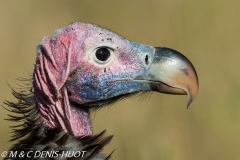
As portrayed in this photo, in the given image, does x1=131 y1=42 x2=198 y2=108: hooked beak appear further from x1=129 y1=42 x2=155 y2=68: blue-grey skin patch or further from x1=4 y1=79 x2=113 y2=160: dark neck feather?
x1=4 y1=79 x2=113 y2=160: dark neck feather

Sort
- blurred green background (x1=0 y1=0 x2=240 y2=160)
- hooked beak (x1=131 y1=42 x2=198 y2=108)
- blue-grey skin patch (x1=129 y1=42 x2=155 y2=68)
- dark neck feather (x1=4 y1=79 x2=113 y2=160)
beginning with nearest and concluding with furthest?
1. dark neck feather (x1=4 y1=79 x2=113 y2=160)
2. hooked beak (x1=131 y1=42 x2=198 y2=108)
3. blue-grey skin patch (x1=129 y1=42 x2=155 y2=68)
4. blurred green background (x1=0 y1=0 x2=240 y2=160)

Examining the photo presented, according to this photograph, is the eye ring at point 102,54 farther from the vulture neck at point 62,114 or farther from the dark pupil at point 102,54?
the vulture neck at point 62,114

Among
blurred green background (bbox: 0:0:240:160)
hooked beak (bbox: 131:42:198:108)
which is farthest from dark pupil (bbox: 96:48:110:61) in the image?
blurred green background (bbox: 0:0:240:160)

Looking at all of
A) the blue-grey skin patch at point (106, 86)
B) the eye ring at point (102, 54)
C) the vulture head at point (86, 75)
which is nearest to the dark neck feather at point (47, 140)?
the vulture head at point (86, 75)

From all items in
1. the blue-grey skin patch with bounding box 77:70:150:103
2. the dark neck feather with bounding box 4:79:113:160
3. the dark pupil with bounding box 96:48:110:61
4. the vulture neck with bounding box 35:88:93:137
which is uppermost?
the dark pupil with bounding box 96:48:110:61

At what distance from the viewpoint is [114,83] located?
522 cm

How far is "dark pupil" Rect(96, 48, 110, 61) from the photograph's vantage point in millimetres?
5133

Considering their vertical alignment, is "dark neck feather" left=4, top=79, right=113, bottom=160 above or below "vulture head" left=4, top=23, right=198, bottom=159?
below

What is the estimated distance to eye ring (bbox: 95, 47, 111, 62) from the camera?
16.8 feet

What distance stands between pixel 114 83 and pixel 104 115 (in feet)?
12.2

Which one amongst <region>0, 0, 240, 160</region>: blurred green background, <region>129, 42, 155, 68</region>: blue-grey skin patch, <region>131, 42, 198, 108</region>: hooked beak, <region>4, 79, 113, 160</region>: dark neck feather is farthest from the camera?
<region>0, 0, 240, 160</region>: blurred green background

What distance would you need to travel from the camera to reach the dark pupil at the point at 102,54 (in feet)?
16.8

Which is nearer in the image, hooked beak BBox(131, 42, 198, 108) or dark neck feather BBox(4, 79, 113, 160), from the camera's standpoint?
dark neck feather BBox(4, 79, 113, 160)

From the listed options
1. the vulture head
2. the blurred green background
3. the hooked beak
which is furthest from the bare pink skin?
the blurred green background
